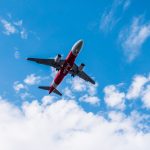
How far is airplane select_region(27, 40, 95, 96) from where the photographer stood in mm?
122506

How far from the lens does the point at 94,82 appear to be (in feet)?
464

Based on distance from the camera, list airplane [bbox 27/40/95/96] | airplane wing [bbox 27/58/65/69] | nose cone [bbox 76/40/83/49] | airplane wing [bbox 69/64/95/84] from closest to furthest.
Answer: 1. nose cone [bbox 76/40/83/49]
2. airplane [bbox 27/40/95/96]
3. airplane wing [bbox 27/58/65/69]
4. airplane wing [bbox 69/64/95/84]

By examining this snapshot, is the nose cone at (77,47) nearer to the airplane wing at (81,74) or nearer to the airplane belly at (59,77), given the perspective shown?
the airplane belly at (59,77)

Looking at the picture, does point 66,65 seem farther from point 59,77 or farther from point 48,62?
point 48,62

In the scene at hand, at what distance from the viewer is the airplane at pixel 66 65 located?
123 metres

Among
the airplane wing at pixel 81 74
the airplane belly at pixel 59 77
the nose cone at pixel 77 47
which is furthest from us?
the airplane wing at pixel 81 74

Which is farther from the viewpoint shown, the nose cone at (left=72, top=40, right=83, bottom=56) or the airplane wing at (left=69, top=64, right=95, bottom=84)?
the airplane wing at (left=69, top=64, right=95, bottom=84)

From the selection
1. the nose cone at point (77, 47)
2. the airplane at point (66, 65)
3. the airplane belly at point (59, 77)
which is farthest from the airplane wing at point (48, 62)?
the nose cone at point (77, 47)

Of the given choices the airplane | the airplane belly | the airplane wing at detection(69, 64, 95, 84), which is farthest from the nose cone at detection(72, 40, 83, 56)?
the airplane wing at detection(69, 64, 95, 84)

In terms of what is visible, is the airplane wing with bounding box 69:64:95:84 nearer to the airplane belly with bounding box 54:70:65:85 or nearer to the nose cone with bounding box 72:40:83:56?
the airplane belly with bounding box 54:70:65:85

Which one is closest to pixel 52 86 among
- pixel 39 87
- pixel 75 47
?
pixel 39 87

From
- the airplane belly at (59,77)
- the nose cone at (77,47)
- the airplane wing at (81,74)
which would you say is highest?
the airplane wing at (81,74)

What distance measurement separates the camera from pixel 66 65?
418ft

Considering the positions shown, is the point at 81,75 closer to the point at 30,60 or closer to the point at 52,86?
the point at 52,86
